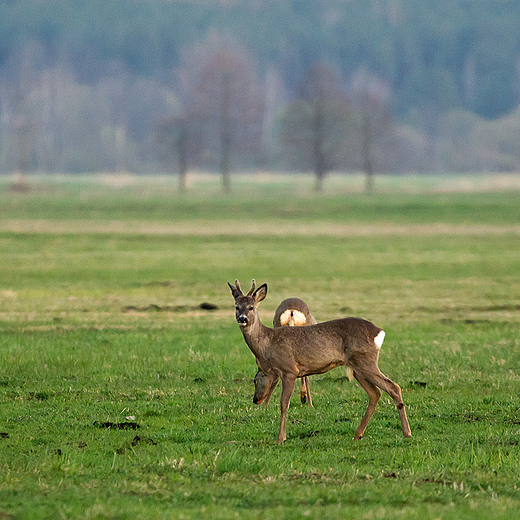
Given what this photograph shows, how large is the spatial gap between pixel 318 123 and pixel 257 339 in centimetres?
8597

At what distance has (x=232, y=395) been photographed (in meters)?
14.4

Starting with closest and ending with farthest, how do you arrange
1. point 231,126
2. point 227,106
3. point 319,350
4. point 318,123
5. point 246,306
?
point 246,306
point 319,350
point 318,123
point 227,106
point 231,126

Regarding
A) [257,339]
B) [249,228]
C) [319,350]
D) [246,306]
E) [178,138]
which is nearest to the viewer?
[246,306]

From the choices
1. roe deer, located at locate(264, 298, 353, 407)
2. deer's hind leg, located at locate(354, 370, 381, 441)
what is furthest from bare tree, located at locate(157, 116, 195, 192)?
deer's hind leg, located at locate(354, 370, 381, 441)

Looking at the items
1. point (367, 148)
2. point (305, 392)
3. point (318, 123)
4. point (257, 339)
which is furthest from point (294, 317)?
point (318, 123)

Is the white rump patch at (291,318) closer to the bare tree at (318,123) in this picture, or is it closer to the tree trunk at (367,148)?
the tree trunk at (367,148)

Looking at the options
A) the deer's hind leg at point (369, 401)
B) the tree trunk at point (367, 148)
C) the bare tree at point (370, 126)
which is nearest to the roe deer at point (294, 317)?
the deer's hind leg at point (369, 401)

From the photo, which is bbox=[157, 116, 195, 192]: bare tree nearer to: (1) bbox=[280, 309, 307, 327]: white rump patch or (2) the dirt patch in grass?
(2) the dirt patch in grass

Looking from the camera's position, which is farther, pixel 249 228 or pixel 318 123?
pixel 318 123

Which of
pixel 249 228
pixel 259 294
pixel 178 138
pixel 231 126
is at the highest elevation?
pixel 231 126

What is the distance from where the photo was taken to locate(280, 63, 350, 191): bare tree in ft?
318

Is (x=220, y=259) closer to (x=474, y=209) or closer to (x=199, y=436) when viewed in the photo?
(x=199, y=436)

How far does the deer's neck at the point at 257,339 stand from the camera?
38.2 feet

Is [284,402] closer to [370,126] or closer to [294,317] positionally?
[294,317]
